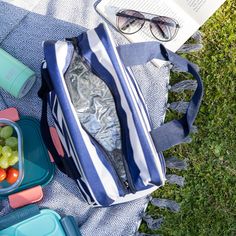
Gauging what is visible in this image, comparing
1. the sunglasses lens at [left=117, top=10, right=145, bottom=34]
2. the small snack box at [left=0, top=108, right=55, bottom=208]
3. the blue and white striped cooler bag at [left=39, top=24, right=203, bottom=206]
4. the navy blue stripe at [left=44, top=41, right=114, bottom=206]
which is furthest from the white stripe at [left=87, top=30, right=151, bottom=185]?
the small snack box at [left=0, top=108, right=55, bottom=208]

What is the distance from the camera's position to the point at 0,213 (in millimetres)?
1642

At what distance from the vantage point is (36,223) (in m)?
1.61

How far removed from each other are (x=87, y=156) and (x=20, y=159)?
28 centimetres

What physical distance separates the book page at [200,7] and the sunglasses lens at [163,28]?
0.07 m

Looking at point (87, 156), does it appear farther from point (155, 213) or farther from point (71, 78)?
point (155, 213)

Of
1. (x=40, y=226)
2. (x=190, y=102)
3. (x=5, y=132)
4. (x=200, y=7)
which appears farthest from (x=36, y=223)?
(x=200, y=7)

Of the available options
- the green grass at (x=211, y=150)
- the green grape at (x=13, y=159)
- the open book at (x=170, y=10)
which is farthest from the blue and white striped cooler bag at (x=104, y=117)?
the green grass at (x=211, y=150)

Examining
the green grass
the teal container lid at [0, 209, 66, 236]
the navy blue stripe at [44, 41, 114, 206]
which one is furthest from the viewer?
the green grass

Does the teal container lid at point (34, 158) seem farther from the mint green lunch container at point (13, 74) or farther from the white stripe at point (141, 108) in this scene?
the white stripe at point (141, 108)

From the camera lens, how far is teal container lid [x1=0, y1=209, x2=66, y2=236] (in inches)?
62.6

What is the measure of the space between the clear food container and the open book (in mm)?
484

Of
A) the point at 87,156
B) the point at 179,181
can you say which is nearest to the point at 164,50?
the point at 87,156

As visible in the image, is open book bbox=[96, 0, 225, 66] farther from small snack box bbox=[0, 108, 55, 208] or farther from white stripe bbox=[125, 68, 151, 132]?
small snack box bbox=[0, 108, 55, 208]

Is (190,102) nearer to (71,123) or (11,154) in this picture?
(71,123)
